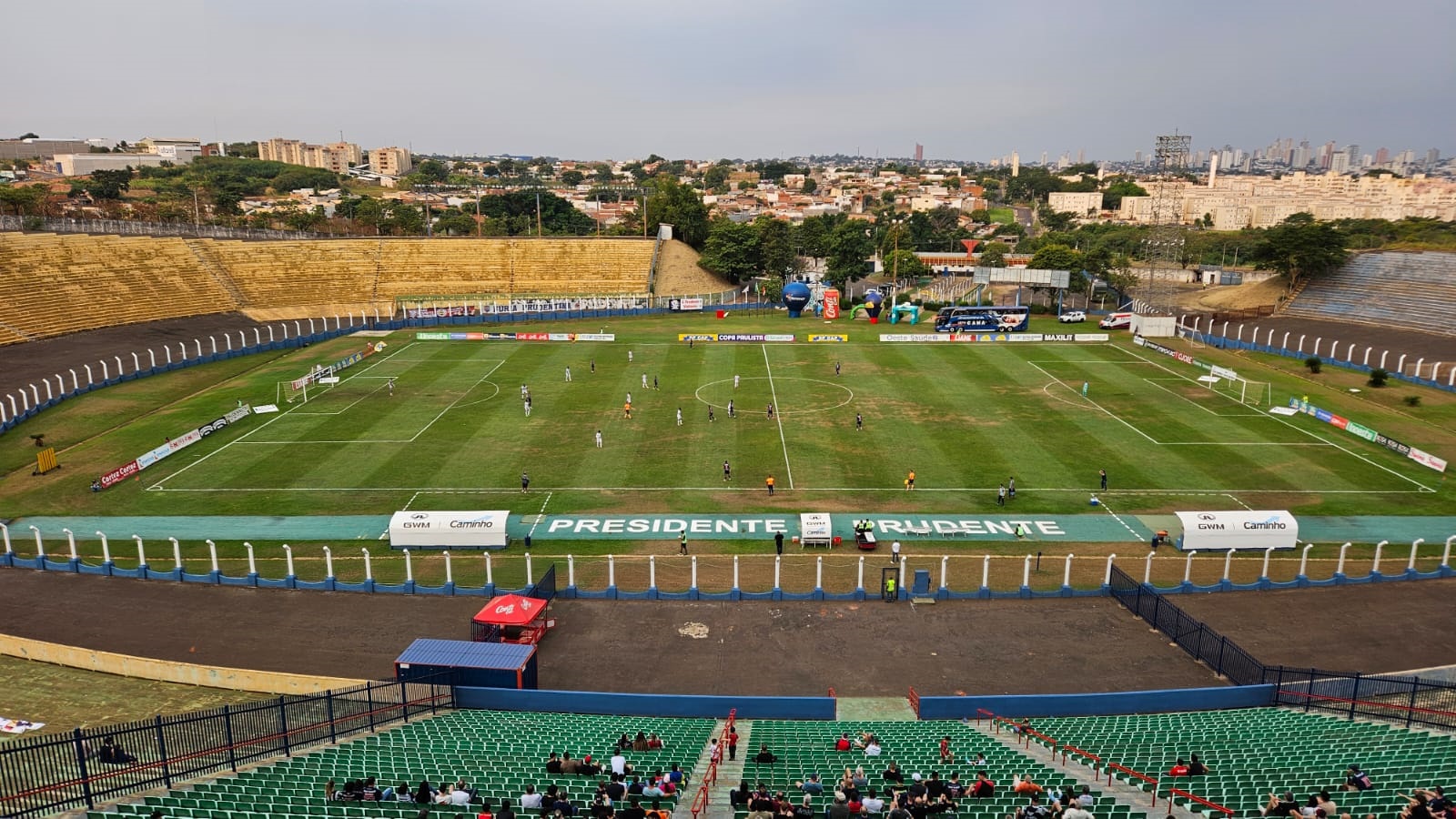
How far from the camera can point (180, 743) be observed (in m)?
19.3

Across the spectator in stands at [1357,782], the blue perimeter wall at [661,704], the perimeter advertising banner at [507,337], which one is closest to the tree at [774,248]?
the perimeter advertising banner at [507,337]

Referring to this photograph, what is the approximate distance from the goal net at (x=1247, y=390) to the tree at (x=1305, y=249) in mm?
36879

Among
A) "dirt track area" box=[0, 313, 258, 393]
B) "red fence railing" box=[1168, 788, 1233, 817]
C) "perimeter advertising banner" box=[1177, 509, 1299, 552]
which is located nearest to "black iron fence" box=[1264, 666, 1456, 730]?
"red fence railing" box=[1168, 788, 1233, 817]

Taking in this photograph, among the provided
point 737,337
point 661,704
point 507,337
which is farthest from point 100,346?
point 661,704

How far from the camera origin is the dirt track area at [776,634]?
26469mm

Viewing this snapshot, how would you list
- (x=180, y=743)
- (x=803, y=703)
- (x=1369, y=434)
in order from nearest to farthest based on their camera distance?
1. (x=180, y=743)
2. (x=803, y=703)
3. (x=1369, y=434)

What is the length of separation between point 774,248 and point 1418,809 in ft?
344

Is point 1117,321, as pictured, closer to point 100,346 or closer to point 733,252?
point 733,252

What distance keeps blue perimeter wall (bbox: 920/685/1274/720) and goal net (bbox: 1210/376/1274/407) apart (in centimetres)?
3985

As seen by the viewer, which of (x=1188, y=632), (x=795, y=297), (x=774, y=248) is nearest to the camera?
(x=1188, y=632)

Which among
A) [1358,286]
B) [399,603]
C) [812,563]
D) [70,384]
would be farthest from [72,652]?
[1358,286]

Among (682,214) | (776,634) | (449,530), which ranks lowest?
(776,634)

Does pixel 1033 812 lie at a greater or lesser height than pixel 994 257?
lesser

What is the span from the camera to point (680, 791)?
1794 centimetres
